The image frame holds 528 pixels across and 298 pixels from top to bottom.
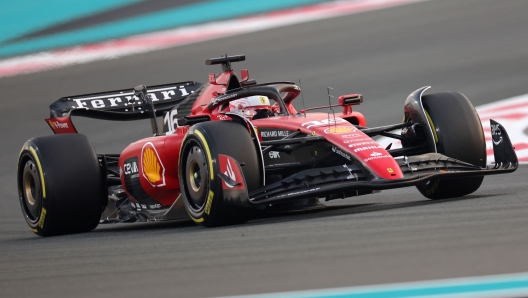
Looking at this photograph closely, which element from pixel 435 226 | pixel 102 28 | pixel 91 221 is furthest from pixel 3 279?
pixel 102 28

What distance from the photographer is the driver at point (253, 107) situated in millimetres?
8680

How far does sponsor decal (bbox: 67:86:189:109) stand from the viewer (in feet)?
33.9

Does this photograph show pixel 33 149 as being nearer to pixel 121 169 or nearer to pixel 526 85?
pixel 121 169

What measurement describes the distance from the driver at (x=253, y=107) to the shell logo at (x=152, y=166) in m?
0.83

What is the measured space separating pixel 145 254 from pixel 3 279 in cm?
95

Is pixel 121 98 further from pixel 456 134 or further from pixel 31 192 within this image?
pixel 456 134

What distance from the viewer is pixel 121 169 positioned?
9469 millimetres

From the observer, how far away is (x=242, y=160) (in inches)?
289

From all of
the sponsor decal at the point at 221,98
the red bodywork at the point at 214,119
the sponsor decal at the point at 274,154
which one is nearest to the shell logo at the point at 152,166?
the red bodywork at the point at 214,119

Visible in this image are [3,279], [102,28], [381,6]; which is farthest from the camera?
[381,6]

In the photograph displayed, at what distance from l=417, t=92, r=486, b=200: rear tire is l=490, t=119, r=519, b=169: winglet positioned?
11cm

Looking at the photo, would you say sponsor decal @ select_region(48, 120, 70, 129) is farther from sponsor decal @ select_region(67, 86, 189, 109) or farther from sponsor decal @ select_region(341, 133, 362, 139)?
sponsor decal @ select_region(341, 133, 362, 139)

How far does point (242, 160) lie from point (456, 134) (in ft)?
6.42

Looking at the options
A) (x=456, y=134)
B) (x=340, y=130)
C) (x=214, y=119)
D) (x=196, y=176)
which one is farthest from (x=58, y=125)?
(x=456, y=134)
